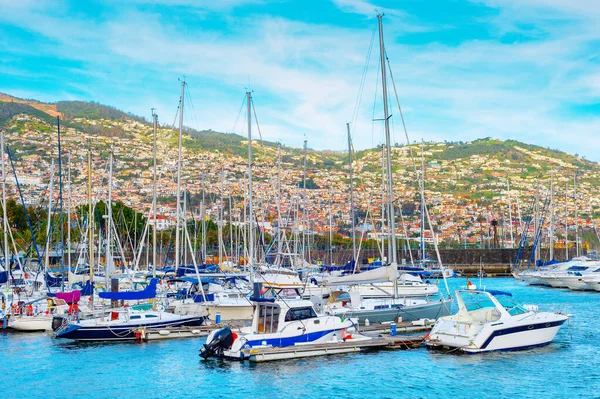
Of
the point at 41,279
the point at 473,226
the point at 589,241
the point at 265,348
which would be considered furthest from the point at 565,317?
the point at 473,226

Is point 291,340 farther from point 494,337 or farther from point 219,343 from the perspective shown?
point 494,337

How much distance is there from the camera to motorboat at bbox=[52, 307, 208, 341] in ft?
101

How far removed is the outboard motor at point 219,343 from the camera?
25625mm

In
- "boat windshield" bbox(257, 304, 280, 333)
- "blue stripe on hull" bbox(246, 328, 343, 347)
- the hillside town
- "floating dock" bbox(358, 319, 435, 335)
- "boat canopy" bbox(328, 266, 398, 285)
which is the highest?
the hillside town

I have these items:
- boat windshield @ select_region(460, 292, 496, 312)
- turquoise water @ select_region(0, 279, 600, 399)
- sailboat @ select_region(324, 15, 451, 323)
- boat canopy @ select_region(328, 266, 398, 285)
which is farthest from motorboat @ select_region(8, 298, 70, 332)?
boat windshield @ select_region(460, 292, 496, 312)

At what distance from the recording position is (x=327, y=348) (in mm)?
26219

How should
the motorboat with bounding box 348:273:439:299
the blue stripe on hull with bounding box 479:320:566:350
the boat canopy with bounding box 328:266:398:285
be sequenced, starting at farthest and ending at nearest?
the motorboat with bounding box 348:273:439:299, the boat canopy with bounding box 328:266:398:285, the blue stripe on hull with bounding box 479:320:566:350

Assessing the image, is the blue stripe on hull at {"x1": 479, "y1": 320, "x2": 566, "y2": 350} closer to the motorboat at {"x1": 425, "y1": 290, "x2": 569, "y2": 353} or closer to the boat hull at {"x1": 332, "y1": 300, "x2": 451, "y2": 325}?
the motorboat at {"x1": 425, "y1": 290, "x2": 569, "y2": 353}

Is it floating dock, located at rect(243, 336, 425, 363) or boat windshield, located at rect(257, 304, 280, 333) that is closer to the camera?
floating dock, located at rect(243, 336, 425, 363)

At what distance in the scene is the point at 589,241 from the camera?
12119 cm

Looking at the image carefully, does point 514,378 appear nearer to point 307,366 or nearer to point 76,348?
point 307,366

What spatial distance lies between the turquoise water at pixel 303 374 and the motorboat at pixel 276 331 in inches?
24.4

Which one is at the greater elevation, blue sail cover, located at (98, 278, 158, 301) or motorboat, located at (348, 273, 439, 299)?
blue sail cover, located at (98, 278, 158, 301)

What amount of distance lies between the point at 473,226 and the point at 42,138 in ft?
355
